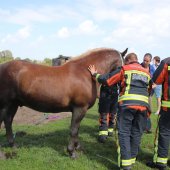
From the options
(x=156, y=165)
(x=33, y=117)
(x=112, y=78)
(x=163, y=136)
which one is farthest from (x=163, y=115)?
(x=33, y=117)

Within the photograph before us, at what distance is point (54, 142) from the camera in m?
7.90

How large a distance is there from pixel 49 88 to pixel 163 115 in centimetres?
232

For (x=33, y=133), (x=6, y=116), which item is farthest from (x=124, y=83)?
(x=33, y=133)

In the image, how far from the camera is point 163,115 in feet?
20.1

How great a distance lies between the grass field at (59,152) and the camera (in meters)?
6.23

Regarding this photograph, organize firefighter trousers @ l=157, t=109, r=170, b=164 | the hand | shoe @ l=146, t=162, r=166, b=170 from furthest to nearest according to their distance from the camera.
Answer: the hand
shoe @ l=146, t=162, r=166, b=170
firefighter trousers @ l=157, t=109, r=170, b=164

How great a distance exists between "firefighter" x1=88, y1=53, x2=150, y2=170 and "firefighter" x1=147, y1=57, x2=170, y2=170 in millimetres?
261

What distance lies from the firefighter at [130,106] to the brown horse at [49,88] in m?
0.88

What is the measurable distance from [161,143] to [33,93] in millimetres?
2723

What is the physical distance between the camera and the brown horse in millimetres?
6625

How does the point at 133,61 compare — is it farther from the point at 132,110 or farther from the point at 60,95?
the point at 60,95

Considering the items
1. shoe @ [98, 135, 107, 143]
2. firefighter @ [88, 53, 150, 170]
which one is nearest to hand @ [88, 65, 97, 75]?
firefighter @ [88, 53, 150, 170]

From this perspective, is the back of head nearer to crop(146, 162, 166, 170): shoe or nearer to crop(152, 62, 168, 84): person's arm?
crop(152, 62, 168, 84): person's arm

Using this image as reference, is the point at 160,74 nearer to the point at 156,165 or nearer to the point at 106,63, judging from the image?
the point at 106,63
